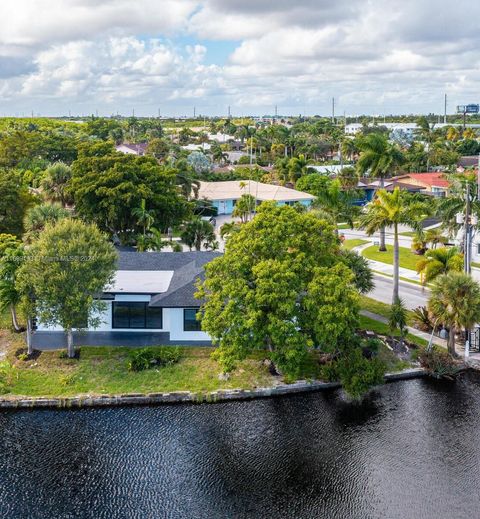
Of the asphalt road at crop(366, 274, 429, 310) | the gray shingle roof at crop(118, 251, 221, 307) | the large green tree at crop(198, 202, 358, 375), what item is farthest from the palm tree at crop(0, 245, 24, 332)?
the asphalt road at crop(366, 274, 429, 310)

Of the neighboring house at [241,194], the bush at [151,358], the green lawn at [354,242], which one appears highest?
the neighboring house at [241,194]

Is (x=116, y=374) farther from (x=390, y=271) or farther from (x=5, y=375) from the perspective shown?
(x=390, y=271)

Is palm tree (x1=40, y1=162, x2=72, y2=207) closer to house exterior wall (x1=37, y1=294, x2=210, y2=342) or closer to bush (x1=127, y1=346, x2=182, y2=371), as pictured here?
house exterior wall (x1=37, y1=294, x2=210, y2=342)

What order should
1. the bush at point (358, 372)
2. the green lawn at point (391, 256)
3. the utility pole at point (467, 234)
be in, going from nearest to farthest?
the bush at point (358, 372), the utility pole at point (467, 234), the green lawn at point (391, 256)

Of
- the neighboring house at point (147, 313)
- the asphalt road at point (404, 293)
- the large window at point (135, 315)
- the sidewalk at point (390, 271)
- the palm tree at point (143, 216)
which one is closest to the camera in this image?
the neighboring house at point (147, 313)

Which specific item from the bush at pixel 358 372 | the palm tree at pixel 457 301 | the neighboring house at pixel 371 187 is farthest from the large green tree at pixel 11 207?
the neighboring house at pixel 371 187

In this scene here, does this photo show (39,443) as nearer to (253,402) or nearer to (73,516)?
(73,516)

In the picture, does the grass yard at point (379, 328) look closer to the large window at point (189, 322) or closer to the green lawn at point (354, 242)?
the large window at point (189, 322)
